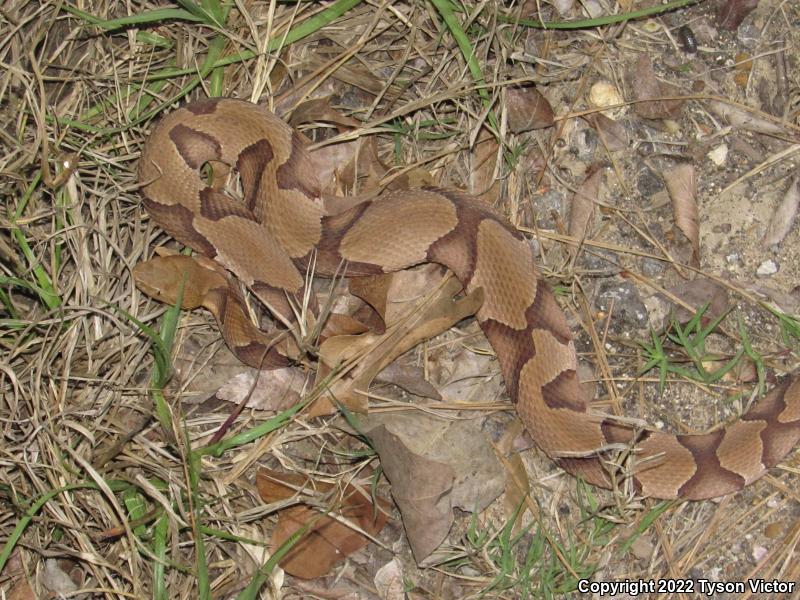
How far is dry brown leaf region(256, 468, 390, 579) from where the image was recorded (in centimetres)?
338

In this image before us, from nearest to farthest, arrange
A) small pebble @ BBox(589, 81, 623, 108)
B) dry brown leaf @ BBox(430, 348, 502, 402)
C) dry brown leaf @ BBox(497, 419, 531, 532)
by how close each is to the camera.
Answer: dry brown leaf @ BBox(497, 419, 531, 532) < dry brown leaf @ BBox(430, 348, 502, 402) < small pebble @ BBox(589, 81, 623, 108)

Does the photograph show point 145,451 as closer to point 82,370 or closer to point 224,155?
point 82,370

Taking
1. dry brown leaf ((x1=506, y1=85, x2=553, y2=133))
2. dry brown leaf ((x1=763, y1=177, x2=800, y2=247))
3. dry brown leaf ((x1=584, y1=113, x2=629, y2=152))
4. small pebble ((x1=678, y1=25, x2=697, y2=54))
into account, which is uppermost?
small pebble ((x1=678, y1=25, x2=697, y2=54))

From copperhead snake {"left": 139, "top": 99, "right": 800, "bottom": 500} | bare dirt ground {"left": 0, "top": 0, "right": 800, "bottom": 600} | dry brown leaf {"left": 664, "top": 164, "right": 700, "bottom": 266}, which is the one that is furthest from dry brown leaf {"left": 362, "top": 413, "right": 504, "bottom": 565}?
dry brown leaf {"left": 664, "top": 164, "right": 700, "bottom": 266}

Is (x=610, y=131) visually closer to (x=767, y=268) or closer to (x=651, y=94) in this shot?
(x=651, y=94)

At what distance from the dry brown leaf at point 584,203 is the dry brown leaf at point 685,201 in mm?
339

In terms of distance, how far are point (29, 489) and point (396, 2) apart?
2.85 meters

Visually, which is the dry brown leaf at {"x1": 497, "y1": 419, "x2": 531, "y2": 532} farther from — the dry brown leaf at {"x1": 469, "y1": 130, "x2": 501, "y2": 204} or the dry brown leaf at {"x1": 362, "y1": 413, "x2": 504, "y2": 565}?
the dry brown leaf at {"x1": 469, "y1": 130, "x2": 501, "y2": 204}

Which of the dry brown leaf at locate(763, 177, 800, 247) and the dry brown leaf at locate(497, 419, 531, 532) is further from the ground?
Result: the dry brown leaf at locate(763, 177, 800, 247)

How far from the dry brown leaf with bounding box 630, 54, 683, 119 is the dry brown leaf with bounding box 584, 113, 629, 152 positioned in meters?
0.13

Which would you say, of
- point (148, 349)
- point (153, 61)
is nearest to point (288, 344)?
point (148, 349)

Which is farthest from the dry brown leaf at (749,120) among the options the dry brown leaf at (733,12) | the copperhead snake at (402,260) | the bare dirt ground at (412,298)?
the copperhead snake at (402,260)

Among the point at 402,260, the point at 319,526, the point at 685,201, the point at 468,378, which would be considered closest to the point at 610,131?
the point at 685,201

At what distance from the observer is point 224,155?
12.5 feet
